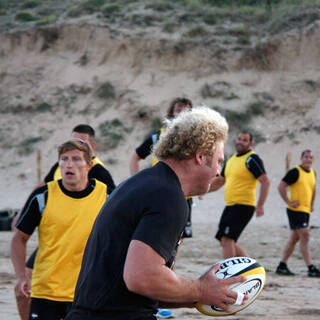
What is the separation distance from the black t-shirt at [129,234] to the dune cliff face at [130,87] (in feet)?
70.7

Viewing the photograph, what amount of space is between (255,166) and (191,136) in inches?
248

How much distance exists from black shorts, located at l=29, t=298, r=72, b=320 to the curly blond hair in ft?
6.98

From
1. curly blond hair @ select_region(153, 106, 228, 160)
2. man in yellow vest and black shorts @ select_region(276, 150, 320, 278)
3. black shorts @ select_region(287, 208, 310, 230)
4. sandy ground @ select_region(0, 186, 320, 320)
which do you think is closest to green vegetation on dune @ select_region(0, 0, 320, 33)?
sandy ground @ select_region(0, 186, 320, 320)

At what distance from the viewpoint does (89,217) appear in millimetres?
4664

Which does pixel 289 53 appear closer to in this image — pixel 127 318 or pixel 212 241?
pixel 212 241

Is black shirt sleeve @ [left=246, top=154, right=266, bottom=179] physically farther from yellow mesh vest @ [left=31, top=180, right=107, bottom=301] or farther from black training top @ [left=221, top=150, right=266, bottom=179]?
yellow mesh vest @ [left=31, top=180, right=107, bottom=301]

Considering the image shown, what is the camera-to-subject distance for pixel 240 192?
9.09 metres

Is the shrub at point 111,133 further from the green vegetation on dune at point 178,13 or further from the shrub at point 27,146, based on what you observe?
the green vegetation on dune at point 178,13

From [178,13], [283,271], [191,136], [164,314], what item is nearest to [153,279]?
[191,136]

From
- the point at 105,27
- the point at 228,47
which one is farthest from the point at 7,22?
the point at 228,47

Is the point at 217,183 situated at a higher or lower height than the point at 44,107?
lower

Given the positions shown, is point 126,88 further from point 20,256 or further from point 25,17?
point 20,256

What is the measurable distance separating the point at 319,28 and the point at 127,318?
26.8m

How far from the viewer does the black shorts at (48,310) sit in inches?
182
